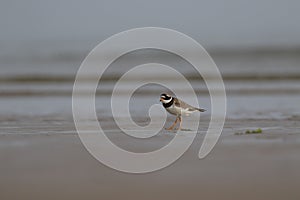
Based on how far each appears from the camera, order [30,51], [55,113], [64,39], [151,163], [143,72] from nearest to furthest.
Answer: [151,163]
[55,113]
[143,72]
[30,51]
[64,39]

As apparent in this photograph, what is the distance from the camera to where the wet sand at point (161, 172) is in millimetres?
4961

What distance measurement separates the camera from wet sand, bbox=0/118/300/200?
4.96 meters

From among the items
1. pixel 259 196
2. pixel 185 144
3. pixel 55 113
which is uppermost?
pixel 55 113

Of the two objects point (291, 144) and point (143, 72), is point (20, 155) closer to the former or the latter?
point (291, 144)

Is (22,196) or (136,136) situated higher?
(136,136)

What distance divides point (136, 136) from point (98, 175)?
191cm

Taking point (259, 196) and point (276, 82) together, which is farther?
point (276, 82)

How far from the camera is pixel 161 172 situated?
5.58m

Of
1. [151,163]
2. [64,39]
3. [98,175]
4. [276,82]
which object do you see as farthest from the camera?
[64,39]

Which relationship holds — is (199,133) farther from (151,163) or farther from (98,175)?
(98,175)

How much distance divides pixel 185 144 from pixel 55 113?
302 cm

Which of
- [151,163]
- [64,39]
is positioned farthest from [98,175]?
[64,39]

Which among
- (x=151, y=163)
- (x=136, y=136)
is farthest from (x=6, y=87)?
(x=151, y=163)

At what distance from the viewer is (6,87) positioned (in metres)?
13.2
